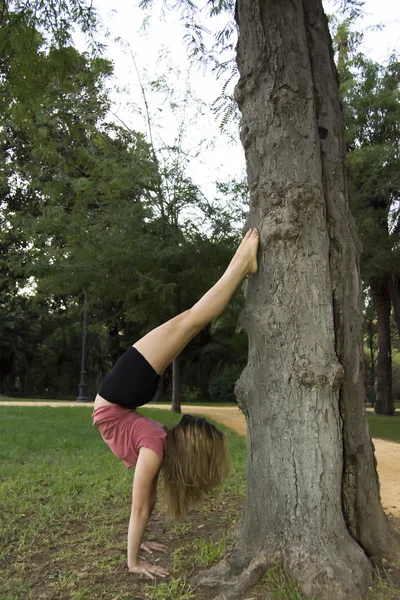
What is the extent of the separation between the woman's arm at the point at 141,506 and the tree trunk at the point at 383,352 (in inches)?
697

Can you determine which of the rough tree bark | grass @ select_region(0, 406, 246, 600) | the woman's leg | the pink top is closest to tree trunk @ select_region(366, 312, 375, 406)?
grass @ select_region(0, 406, 246, 600)

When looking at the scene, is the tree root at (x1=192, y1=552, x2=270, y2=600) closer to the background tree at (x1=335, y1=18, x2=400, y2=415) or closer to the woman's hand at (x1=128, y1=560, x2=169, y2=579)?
the woman's hand at (x1=128, y1=560, x2=169, y2=579)

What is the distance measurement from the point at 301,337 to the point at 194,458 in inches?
40.3

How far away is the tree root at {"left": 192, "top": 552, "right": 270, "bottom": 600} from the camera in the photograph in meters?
3.20

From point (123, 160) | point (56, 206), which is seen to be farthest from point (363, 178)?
point (56, 206)

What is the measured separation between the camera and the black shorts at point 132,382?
3.65 meters

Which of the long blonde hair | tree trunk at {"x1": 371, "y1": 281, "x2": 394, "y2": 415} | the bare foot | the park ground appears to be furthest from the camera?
tree trunk at {"x1": 371, "y1": 281, "x2": 394, "y2": 415}

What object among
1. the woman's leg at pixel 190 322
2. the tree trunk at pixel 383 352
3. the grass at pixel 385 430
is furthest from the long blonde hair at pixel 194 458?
the tree trunk at pixel 383 352

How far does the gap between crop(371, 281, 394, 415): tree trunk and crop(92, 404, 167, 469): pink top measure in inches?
692

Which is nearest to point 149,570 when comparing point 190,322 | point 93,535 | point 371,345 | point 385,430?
point 93,535

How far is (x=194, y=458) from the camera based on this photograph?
358 cm

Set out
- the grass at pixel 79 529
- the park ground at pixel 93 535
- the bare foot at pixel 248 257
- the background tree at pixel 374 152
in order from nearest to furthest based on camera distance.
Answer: the park ground at pixel 93 535, the grass at pixel 79 529, the bare foot at pixel 248 257, the background tree at pixel 374 152

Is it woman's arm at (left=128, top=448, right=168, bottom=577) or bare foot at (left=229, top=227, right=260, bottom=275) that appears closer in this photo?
woman's arm at (left=128, top=448, right=168, bottom=577)

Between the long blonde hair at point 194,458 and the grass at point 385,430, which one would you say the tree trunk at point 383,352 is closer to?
the grass at point 385,430
